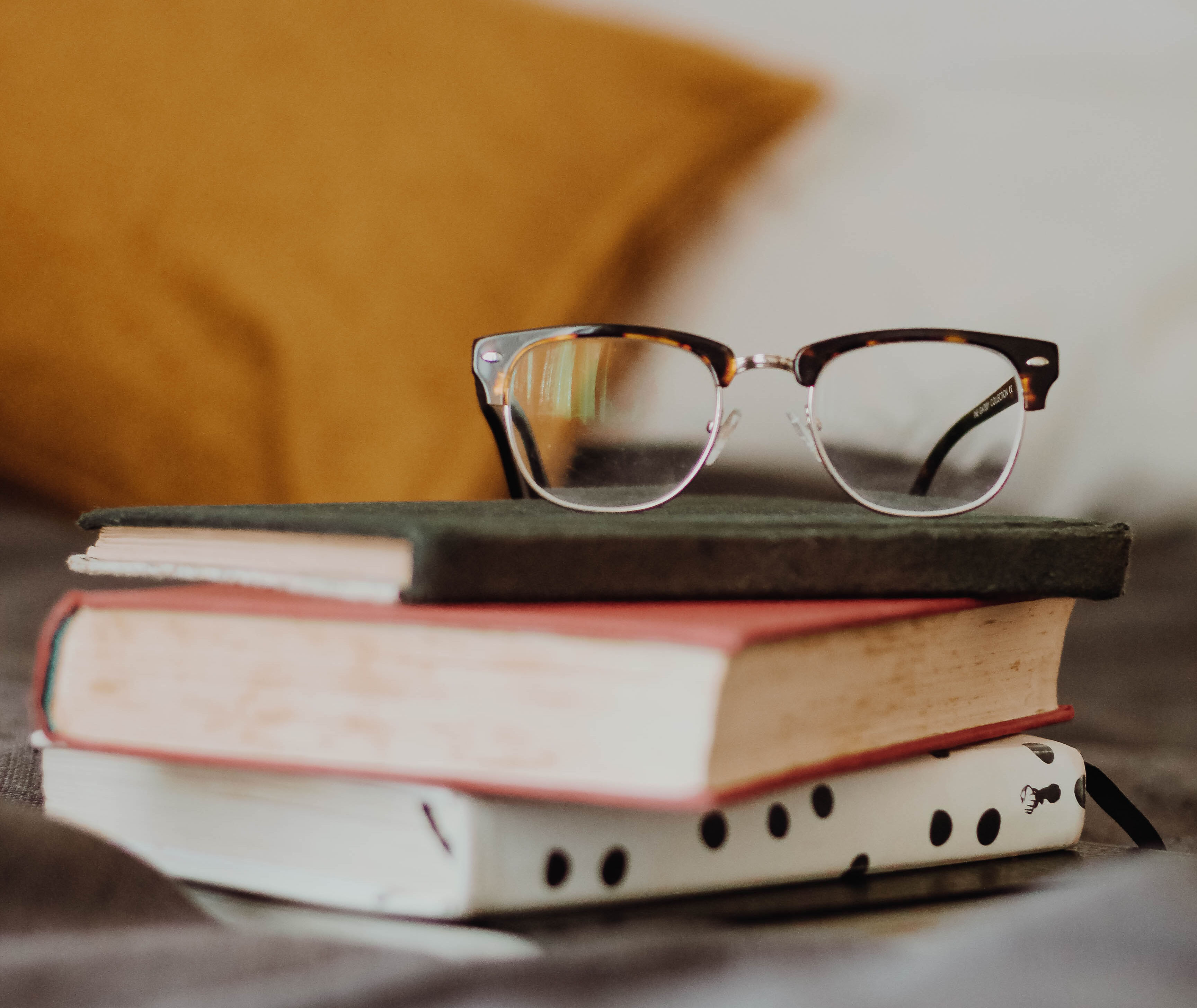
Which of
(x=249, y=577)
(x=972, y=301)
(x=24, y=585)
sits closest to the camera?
(x=249, y=577)

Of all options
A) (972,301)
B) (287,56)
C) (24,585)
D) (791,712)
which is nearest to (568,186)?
(287,56)

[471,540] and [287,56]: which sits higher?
[287,56]

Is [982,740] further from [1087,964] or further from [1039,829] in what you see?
[1087,964]

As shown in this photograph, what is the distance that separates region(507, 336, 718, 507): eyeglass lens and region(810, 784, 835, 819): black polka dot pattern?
204mm

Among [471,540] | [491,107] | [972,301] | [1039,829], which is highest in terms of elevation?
[491,107]

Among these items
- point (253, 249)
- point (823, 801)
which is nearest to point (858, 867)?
point (823, 801)

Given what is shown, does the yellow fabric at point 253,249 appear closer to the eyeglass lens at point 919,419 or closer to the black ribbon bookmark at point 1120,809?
the eyeglass lens at point 919,419

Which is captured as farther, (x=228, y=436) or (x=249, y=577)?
(x=228, y=436)

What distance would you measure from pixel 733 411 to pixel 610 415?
68 millimetres

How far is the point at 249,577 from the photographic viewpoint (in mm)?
353

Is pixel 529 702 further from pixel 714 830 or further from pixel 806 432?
pixel 806 432

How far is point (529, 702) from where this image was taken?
0.30 meters

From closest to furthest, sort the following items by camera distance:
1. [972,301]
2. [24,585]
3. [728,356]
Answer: [728,356], [24,585], [972,301]

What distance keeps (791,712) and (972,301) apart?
26.1 inches
